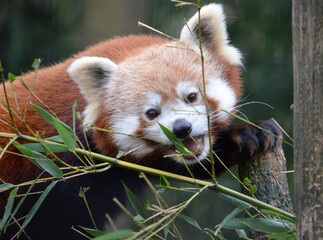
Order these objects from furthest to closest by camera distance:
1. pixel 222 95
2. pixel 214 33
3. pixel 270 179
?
pixel 214 33 → pixel 222 95 → pixel 270 179

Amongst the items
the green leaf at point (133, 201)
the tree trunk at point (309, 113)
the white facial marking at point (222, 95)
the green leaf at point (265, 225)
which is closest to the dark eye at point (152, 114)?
the white facial marking at point (222, 95)

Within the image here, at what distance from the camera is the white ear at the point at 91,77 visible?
2.47 m

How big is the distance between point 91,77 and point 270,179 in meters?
0.99

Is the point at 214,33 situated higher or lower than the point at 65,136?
higher

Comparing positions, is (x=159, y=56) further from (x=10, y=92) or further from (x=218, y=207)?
(x=218, y=207)

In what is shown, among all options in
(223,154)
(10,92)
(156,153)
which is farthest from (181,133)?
(10,92)

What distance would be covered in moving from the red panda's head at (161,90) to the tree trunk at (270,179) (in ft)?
0.80

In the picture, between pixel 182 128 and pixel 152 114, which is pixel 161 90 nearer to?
pixel 152 114

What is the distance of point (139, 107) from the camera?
7.93 ft

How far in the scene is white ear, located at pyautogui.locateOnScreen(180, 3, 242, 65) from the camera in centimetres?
254

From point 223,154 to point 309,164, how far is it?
1.09 metres

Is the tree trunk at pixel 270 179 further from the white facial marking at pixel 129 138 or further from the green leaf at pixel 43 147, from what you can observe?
the green leaf at pixel 43 147

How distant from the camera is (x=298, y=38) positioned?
151 cm

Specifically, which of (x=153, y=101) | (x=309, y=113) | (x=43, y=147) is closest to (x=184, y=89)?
(x=153, y=101)
